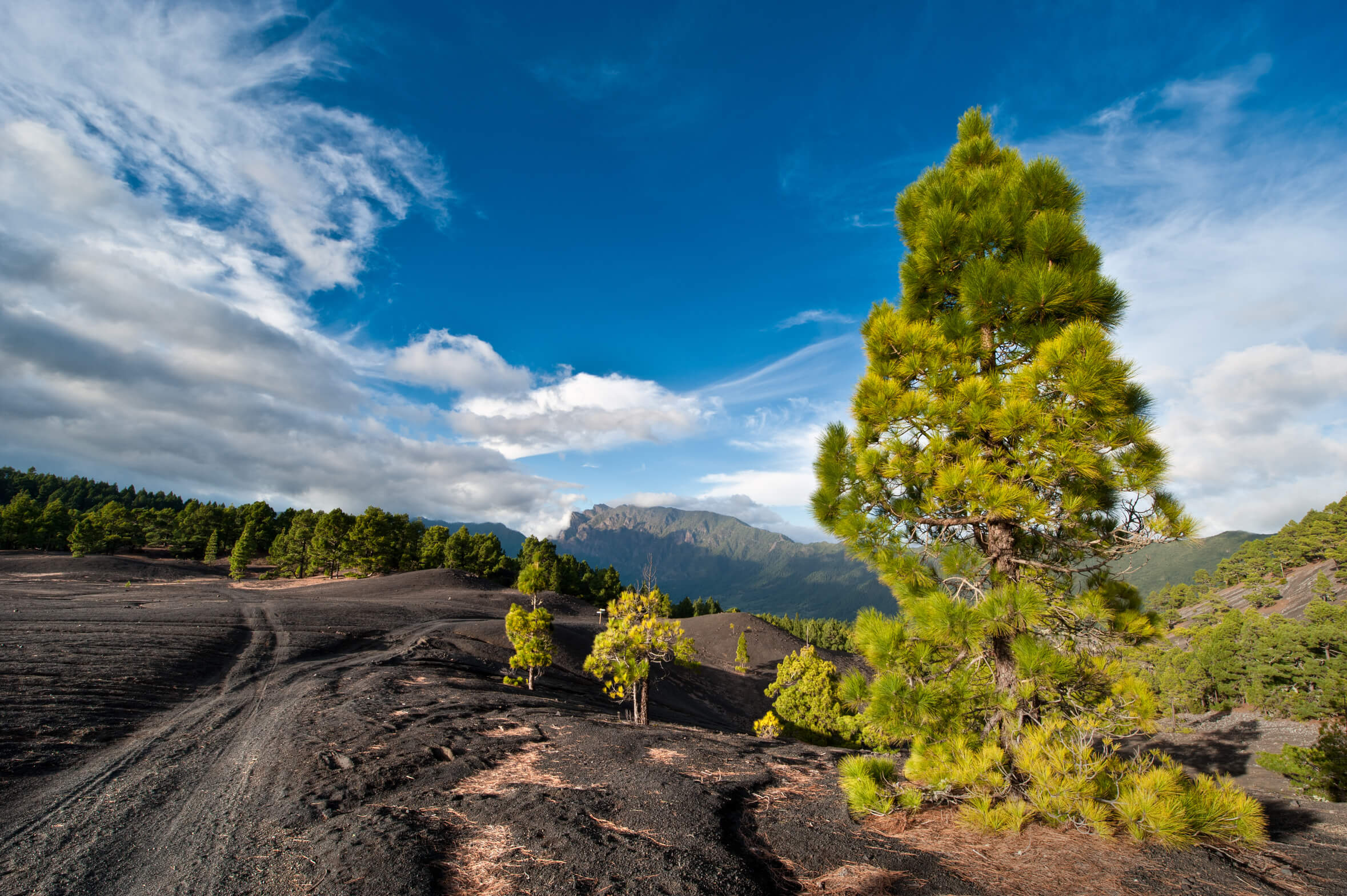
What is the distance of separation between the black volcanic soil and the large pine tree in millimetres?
1010

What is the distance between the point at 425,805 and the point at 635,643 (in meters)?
10.2

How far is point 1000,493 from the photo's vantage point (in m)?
4.84

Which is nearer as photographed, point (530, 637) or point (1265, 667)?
point (530, 637)

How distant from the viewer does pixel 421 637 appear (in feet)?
89.3

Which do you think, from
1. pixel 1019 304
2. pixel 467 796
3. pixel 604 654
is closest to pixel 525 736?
pixel 467 796

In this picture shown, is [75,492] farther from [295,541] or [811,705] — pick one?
[811,705]

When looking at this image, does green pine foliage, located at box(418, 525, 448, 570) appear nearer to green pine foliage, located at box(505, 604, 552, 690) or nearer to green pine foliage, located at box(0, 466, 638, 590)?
green pine foliage, located at box(0, 466, 638, 590)

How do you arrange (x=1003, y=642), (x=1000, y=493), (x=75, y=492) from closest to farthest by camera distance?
1. (x=1000, y=493)
2. (x=1003, y=642)
3. (x=75, y=492)

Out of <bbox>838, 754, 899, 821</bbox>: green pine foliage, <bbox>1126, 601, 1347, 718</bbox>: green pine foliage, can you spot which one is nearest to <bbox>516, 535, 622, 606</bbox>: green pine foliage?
<bbox>1126, 601, 1347, 718</bbox>: green pine foliage

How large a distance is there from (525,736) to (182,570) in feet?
207

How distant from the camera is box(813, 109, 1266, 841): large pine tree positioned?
491 cm

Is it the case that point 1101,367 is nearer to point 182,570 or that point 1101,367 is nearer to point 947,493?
point 947,493

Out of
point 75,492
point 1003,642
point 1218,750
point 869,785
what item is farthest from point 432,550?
point 75,492

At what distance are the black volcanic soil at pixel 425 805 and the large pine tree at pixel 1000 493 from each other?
3.31 feet
